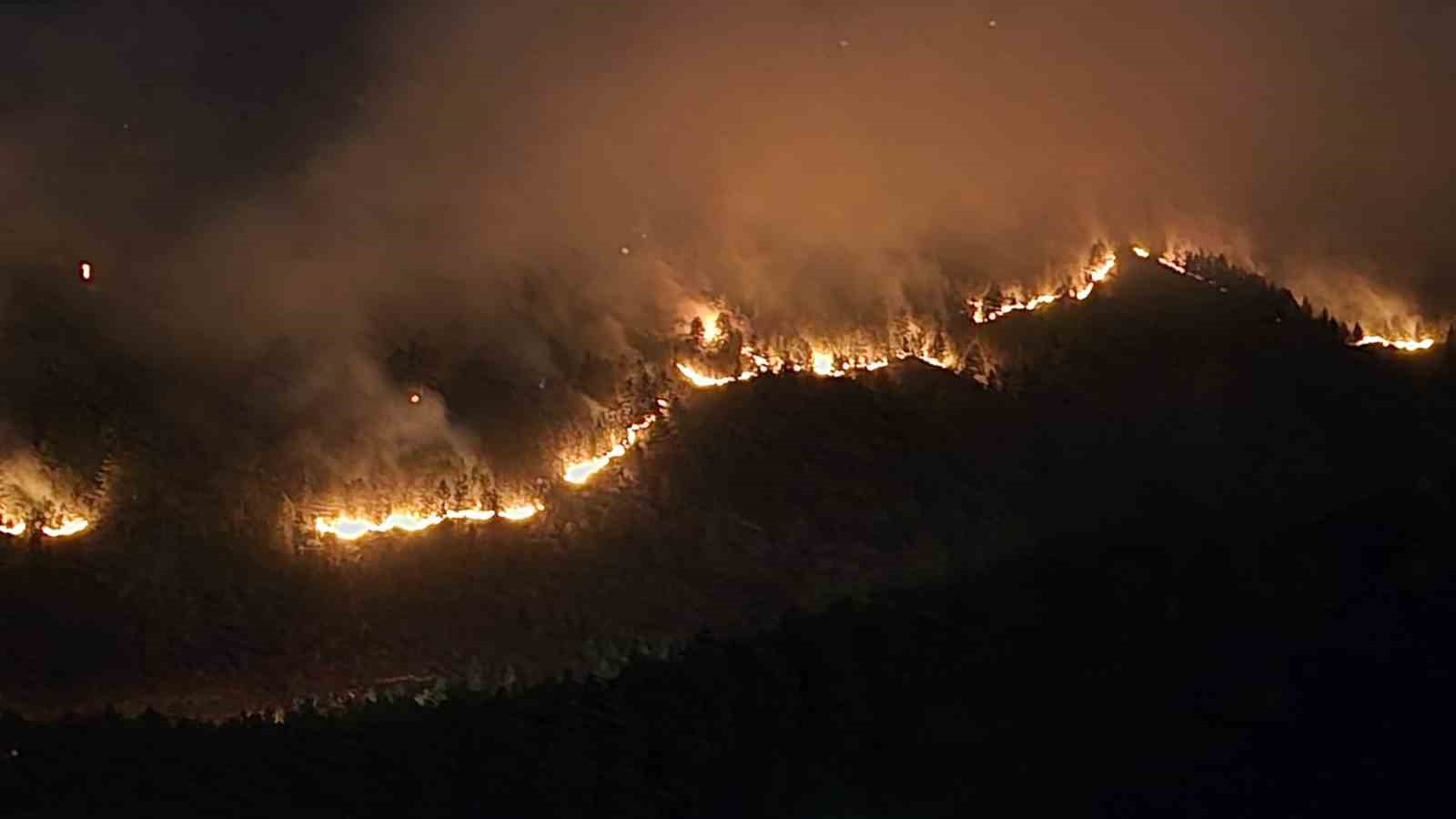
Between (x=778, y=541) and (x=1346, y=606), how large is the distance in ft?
37.5

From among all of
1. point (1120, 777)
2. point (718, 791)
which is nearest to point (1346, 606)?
point (1120, 777)

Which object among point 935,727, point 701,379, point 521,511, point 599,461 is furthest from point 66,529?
point 935,727

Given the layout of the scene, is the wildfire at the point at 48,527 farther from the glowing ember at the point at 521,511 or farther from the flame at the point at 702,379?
the flame at the point at 702,379

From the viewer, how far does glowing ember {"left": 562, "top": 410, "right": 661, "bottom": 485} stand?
36344mm

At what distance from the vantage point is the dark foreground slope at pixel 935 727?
2312 cm

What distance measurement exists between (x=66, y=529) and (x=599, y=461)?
1051 centimetres

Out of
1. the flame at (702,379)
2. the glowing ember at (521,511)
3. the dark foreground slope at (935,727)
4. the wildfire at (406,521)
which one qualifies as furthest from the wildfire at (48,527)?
the flame at (702,379)

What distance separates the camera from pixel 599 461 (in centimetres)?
3681

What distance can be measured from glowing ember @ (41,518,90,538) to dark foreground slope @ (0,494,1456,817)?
691 centimetres

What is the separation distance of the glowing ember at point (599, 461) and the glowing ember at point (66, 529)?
9.41m

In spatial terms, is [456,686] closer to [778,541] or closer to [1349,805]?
[778,541]

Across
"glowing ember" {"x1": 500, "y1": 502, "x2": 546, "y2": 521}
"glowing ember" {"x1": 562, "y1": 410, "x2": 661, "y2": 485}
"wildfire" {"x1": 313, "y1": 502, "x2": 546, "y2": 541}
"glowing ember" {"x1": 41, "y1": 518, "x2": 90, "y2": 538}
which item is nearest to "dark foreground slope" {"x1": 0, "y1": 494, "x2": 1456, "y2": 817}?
"glowing ember" {"x1": 41, "y1": 518, "x2": 90, "y2": 538}

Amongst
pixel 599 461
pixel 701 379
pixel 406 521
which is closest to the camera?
pixel 406 521

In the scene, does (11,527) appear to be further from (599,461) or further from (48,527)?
(599,461)
